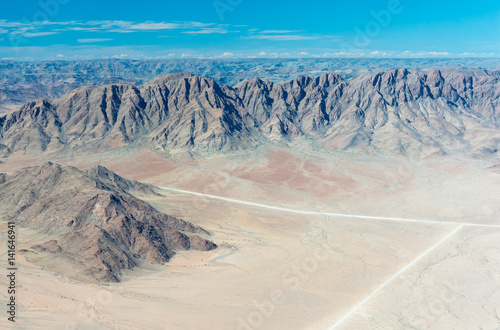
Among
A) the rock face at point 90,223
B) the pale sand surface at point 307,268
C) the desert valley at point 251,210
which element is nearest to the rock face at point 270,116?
the desert valley at point 251,210

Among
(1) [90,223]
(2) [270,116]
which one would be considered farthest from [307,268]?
(2) [270,116]

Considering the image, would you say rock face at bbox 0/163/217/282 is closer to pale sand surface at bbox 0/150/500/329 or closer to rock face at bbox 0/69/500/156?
pale sand surface at bbox 0/150/500/329

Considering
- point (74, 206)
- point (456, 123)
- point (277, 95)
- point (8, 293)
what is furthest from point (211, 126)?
point (8, 293)

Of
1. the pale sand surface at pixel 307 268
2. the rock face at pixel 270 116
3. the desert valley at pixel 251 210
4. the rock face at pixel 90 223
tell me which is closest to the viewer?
the pale sand surface at pixel 307 268

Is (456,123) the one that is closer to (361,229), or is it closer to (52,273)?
(361,229)

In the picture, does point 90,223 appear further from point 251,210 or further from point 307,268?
point 251,210

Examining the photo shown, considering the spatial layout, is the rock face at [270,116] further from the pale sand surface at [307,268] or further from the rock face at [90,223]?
the rock face at [90,223]
